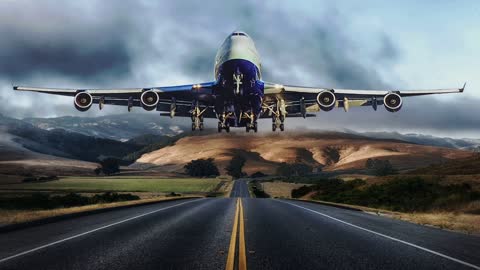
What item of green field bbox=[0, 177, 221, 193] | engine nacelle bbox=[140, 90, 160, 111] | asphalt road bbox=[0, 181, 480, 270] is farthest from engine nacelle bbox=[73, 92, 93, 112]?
green field bbox=[0, 177, 221, 193]

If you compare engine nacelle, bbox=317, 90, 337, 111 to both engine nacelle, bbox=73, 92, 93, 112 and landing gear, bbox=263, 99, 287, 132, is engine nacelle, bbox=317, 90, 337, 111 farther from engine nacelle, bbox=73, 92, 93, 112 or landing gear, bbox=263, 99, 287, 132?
engine nacelle, bbox=73, 92, 93, 112

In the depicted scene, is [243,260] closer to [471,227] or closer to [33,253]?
[33,253]

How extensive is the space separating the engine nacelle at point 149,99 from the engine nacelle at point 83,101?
Answer: 3.86m

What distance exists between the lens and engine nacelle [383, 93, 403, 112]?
3145cm

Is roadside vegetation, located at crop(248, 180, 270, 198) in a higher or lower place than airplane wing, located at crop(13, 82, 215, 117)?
lower

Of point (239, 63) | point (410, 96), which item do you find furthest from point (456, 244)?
point (410, 96)

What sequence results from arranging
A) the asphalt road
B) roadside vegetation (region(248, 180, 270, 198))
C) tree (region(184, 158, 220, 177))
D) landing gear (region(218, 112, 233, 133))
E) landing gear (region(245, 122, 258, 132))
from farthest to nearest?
tree (region(184, 158, 220, 177)), roadside vegetation (region(248, 180, 270, 198)), landing gear (region(245, 122, 258, 132)), landing gear (region(218, 112, 233, 133)), the asphalt road

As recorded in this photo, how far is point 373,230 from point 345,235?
2176 millimetres

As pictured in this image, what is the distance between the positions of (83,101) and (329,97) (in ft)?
59.3

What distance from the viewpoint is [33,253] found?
29.1ft

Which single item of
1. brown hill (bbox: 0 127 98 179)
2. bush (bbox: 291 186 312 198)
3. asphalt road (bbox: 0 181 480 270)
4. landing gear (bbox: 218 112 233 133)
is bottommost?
asphalt road (bbox: 0 181 480 270)

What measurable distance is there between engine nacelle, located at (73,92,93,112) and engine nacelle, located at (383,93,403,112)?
2133 centimetres

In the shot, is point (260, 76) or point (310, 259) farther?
point (260, 76)

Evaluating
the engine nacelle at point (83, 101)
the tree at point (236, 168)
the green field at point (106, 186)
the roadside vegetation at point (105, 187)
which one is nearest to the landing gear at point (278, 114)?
the engine nacelle at point (83, 101)
